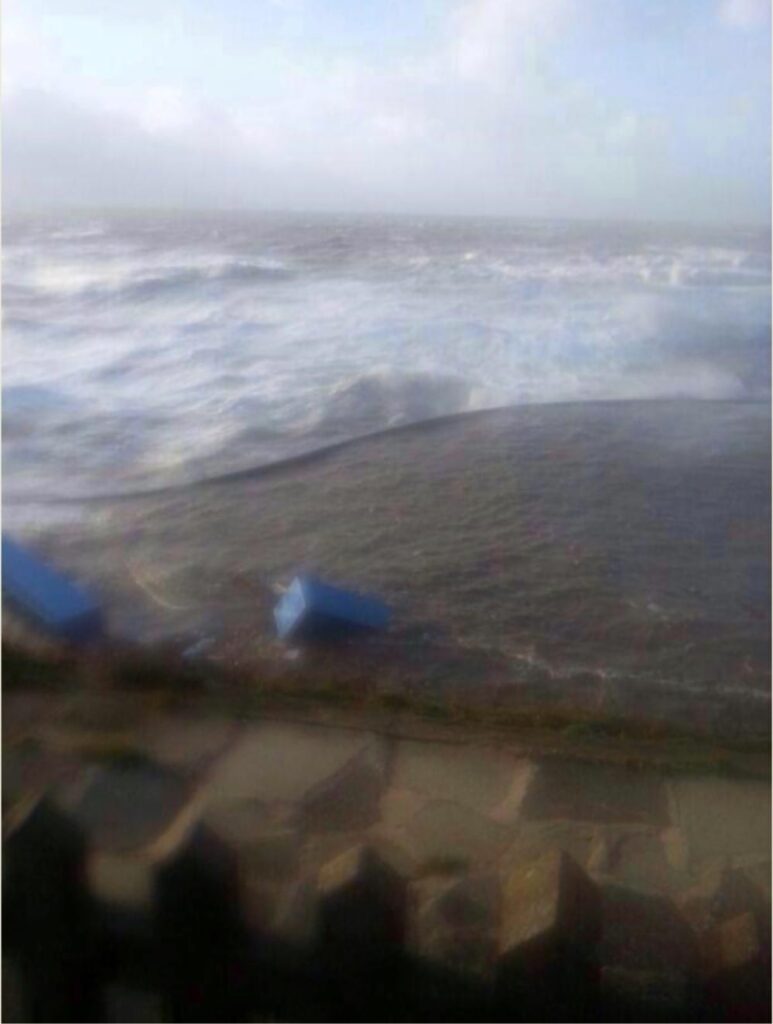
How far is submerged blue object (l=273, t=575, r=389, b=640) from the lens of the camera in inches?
114

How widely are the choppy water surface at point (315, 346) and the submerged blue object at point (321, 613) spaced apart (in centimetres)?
164

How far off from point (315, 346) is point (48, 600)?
3.48m

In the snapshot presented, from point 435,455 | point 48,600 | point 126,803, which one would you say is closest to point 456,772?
point 126,803

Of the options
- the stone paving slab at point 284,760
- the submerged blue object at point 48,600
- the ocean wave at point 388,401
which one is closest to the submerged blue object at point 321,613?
the stone paving slab at point 284,760

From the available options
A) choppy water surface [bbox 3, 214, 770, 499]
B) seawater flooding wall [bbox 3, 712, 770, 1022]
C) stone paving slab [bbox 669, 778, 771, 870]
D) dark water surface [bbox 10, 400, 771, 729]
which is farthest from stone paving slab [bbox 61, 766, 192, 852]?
choppy water surface [bbox 3, 214, 770, 499]

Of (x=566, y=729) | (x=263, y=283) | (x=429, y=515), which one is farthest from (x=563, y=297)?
(x=566, y=729)

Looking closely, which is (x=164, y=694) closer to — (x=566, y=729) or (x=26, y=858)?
(x=26, y=858)

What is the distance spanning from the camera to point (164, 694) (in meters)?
2.72

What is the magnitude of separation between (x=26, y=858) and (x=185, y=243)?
10.9 meters

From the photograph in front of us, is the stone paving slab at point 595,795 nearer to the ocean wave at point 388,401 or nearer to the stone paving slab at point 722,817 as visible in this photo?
the stone paving slab at point 722,817

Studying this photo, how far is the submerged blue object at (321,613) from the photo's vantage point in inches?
114

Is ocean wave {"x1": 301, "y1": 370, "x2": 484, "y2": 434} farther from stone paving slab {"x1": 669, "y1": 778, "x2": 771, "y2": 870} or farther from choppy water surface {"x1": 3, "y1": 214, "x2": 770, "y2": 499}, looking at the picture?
stone paving slab {"x1": 669, "y1": 778, "x2": 771, "y2": 870}

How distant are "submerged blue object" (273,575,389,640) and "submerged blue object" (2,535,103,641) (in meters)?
0.69

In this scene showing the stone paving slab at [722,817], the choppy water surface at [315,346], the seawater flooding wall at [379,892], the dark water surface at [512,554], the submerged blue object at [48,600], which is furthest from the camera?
the choppy water surface at [315,346]
